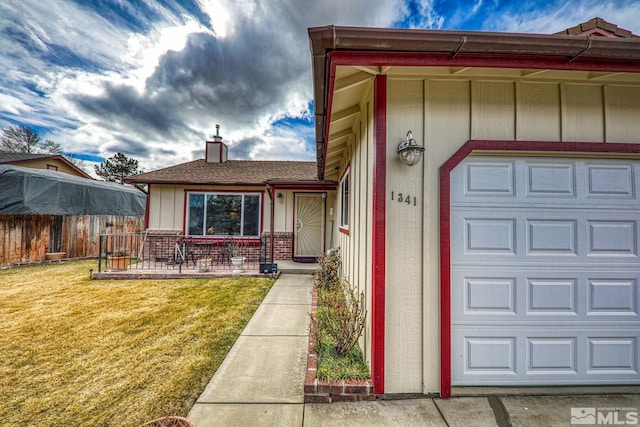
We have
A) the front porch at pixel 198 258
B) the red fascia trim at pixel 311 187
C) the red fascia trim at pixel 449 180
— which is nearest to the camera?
the red fascia trim at pixel 449 180

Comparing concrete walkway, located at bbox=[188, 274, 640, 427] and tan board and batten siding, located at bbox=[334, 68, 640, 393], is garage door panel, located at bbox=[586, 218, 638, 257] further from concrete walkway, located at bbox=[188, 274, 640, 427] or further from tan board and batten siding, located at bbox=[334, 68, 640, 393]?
concrete walkway, located at bbox=[188, 274, 640, 427]

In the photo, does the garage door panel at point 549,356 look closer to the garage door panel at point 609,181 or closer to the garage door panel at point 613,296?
the garage door panel at point 613,296

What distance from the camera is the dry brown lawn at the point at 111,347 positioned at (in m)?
2.24

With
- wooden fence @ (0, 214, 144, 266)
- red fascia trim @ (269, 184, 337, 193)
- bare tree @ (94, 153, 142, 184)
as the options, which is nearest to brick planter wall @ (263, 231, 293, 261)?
red fascia trim @ (269, 184, 337, 193)

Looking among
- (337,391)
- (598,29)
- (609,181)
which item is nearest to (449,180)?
(609,181)

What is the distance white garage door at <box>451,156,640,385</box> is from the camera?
250 cm

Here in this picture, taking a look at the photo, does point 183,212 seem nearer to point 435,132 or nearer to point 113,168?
point 435,132

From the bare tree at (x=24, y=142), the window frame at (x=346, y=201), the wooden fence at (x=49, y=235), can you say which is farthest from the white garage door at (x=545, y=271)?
the bare tree at (x=24, y=142)

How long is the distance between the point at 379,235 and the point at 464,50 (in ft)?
5.31

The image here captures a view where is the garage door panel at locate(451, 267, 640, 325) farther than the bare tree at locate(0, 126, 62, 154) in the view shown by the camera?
No

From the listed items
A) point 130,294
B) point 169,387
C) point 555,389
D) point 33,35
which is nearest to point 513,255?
point 555,389

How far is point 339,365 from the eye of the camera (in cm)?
266

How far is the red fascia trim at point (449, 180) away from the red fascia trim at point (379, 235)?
0.56 m

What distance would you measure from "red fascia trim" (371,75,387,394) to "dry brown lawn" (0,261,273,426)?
1.71 meters
